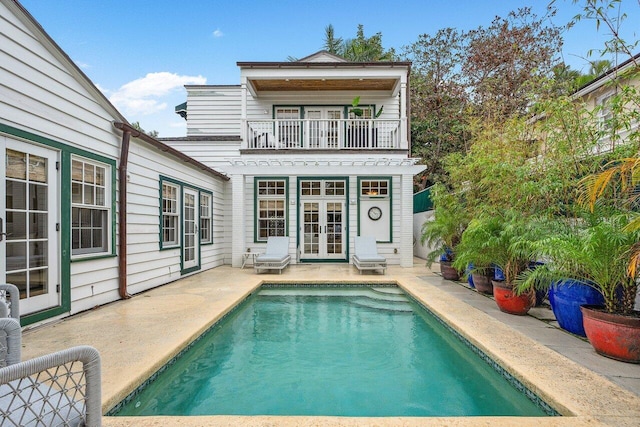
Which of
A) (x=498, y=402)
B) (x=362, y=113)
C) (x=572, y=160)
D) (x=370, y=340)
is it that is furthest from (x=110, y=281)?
(x=362, y=113)

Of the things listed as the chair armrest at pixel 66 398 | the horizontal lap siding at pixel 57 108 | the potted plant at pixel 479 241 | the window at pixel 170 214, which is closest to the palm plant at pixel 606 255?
the potted plant at pixel 479 241

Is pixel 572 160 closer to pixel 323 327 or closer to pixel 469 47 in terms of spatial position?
pixel 323 327

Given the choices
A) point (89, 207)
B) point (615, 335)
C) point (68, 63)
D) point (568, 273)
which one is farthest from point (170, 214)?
point (615, 335)

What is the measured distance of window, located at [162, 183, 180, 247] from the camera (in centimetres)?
686

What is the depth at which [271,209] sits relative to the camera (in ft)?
33.8

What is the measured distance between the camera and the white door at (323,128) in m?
10.0

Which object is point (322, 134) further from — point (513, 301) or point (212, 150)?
point (513, 301)

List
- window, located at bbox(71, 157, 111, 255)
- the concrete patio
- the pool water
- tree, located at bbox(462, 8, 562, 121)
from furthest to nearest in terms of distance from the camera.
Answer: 1. tree, located at bbox(462, 8, 562, 121)
2. window, located at bbox(71, 157, 111, 255)
3. the pool water
4. the concrete patio

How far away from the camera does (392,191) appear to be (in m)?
10.1

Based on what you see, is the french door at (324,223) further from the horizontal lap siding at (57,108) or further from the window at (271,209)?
the horizontal lap siding at (57,108)

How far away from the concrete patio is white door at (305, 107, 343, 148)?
5.32 meters

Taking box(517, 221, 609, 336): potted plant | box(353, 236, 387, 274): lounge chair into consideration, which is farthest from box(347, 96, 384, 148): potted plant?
box(517, 221, 609, 336): potted plant

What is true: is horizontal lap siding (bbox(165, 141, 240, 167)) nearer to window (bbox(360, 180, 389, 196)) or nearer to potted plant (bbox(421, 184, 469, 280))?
window (bbox(360, 180, 389, 196))

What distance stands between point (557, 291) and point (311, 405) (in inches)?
119
